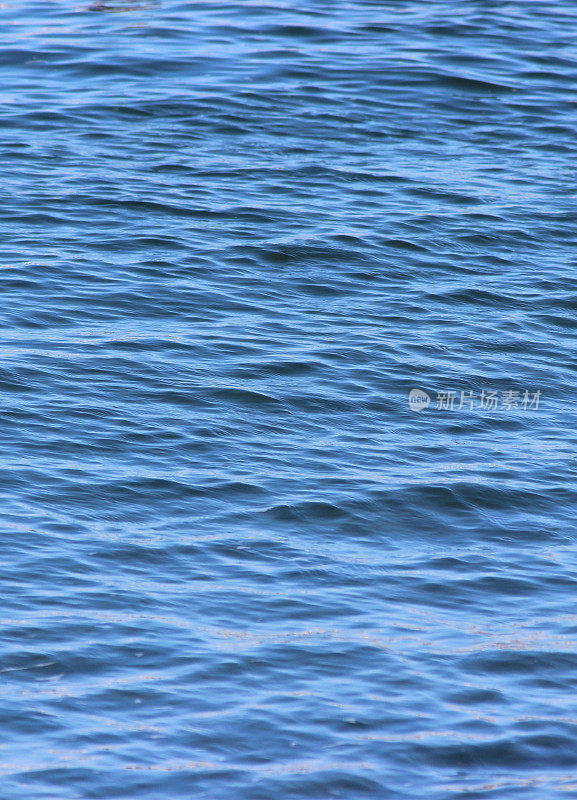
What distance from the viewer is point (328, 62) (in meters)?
19.2

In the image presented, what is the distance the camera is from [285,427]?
10.0 metres

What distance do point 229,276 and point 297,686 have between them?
628cm

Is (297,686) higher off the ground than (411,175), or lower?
lower

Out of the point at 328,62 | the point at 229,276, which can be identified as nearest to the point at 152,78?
the point at 328,62

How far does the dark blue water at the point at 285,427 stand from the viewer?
22.1 ft

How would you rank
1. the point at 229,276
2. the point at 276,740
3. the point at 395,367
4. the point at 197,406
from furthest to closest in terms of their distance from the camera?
the point at 229,276
the point at 395,367
the point at 197,406
the point at 276,740

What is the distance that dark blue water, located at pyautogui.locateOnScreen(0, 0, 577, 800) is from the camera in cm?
674

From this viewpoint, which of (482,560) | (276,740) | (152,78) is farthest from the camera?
(152,78)

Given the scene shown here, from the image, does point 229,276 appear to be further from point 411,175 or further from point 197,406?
point 411,175

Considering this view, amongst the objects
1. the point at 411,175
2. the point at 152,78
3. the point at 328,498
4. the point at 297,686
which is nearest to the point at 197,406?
the point at 328,498

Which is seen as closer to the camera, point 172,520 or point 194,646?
point 194,646

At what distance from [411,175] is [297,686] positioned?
30.9ft

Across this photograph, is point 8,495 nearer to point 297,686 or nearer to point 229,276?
point 297,686

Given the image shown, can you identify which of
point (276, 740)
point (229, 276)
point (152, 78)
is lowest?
point (276, 740)
